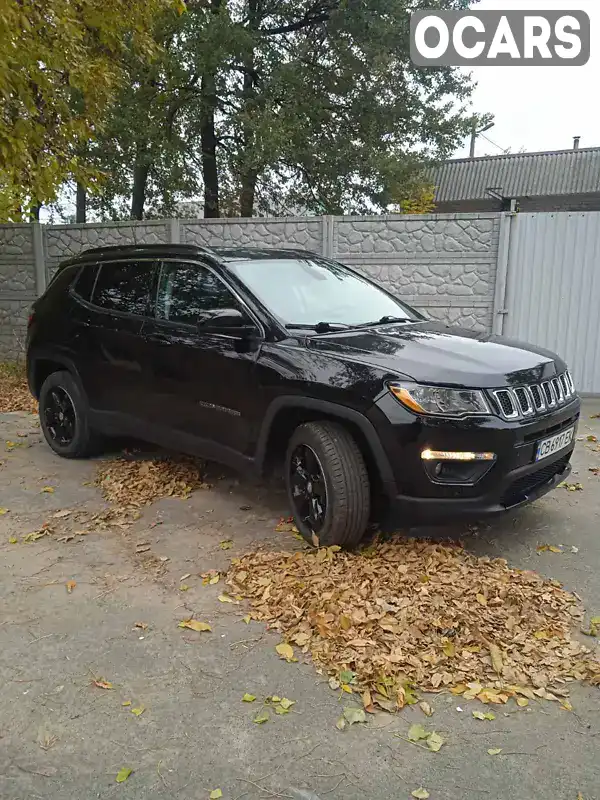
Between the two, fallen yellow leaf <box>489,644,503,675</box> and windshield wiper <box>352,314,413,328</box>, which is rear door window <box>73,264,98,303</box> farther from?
fallen yellow leaf <box>489,644,503,675</box>

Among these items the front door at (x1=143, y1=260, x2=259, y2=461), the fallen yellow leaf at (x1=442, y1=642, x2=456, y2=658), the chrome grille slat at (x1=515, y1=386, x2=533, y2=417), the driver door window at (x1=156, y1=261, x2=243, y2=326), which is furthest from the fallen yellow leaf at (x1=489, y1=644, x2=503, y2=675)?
the driver door window at (x1=156, y1=261, x2=243, y2=326)

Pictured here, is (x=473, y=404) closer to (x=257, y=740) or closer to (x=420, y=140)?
(x=257, y=740)

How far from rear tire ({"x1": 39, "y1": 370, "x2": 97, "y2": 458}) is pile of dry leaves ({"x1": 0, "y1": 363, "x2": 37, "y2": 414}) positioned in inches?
88.2

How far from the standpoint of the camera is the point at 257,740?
2.33 m

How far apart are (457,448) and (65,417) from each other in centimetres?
369

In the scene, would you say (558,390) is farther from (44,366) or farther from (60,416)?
(44,366)

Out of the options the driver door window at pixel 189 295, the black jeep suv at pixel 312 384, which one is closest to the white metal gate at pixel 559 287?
the black jeep suv at pixel 312 384

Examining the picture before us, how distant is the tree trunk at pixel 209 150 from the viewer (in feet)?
43.7

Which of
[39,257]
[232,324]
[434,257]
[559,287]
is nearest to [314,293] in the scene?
[232,324]

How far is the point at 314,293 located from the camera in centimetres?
447

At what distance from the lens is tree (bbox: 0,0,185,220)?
20.6 feet

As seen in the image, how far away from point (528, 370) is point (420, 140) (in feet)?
38.7

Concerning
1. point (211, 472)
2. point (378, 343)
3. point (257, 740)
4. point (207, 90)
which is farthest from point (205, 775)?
point (207, 90)

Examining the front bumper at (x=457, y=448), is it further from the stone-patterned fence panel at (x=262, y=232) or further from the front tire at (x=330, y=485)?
the stone-patterned fence panel at (x=262, y=232)
